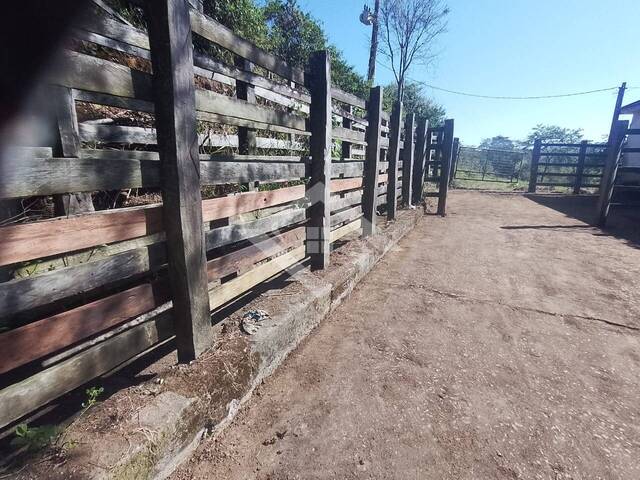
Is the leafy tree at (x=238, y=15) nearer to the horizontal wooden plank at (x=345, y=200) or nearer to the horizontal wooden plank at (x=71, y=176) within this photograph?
the horizontal wooden plank at (x=345, y=200)

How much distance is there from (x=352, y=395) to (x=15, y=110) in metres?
2.14

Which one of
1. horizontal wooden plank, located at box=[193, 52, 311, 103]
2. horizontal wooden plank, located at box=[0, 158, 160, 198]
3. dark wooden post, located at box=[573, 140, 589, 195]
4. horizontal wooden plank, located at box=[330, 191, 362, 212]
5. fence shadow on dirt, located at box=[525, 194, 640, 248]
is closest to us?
horizontal wooden plank, located at box=[0, 158, 160, 198]

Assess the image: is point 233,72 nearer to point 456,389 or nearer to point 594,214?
point 456,389

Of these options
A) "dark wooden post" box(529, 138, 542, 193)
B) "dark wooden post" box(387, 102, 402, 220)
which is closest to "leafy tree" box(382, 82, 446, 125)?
"dark wooden post" box(529, 138, 542, 193)

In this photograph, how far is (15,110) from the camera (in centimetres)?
132

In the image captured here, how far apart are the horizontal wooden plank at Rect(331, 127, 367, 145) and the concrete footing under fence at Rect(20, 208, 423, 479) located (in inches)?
69.7

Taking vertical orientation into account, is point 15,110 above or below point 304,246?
above

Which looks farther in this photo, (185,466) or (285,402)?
(285,402)

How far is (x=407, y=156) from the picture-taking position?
7.24 m

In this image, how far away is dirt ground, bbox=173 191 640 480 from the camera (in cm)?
165

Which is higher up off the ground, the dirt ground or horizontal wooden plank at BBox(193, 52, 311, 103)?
horizontal wooden plank at BBox(193, 52, 311, 103)

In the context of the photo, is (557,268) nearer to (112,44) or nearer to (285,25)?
(112,44)

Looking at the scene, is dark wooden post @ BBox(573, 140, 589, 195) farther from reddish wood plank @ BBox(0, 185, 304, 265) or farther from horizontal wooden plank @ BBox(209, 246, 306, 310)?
reddish wood plank @ BBox(0, 185, 304, 265)

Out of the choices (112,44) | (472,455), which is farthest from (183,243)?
(112,44)
